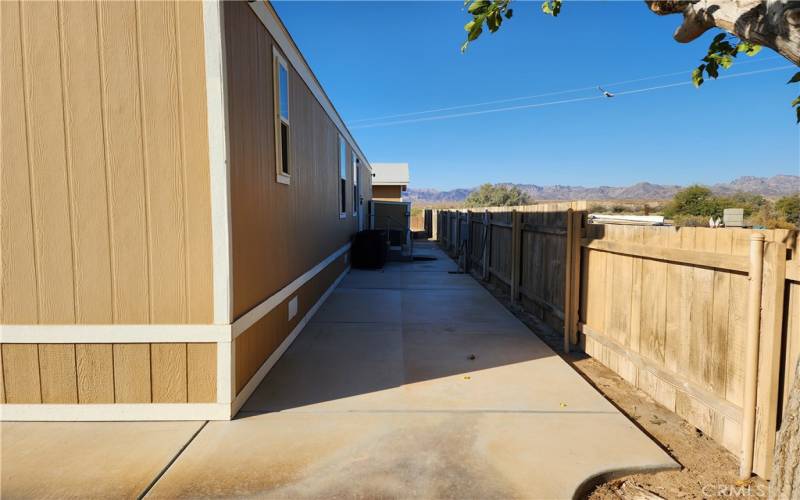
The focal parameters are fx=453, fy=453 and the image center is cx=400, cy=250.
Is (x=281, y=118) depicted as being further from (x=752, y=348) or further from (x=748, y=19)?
(x=752, y=348)

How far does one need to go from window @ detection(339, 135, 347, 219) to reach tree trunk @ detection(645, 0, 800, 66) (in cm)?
791

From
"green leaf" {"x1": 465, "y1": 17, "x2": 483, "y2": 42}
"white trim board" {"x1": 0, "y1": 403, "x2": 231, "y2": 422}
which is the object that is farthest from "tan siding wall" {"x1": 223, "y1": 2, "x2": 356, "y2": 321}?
"green leaf" {"x1": 465, "y1": 17, "x2": 483, "y2": 42}

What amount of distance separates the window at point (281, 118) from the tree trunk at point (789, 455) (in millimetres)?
4186

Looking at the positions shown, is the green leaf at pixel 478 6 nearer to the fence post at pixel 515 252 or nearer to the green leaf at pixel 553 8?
the green leaf at pixel 553 8

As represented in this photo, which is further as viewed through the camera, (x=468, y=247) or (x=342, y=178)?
(x=468, y=247)

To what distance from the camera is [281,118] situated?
15.9ft

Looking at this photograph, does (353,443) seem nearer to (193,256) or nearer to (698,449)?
(193,256)

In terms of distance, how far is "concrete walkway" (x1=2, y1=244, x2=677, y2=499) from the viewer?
2496mm

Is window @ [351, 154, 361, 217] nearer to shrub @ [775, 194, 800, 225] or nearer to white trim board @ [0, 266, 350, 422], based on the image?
white trim board @ [0, 266, 350, 422]

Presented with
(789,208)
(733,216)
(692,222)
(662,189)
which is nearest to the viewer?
(733,216)

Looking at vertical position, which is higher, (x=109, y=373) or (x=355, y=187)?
(x=355, y=187)

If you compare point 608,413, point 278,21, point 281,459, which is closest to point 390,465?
point 281,459

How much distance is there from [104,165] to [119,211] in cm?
34

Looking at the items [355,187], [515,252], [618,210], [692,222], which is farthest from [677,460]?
[618,210]
